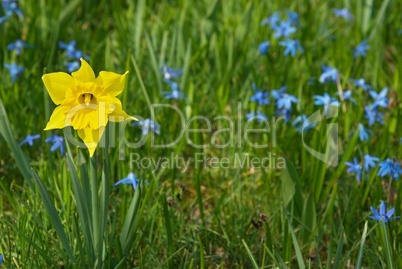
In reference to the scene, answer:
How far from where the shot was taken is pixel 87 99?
170cm

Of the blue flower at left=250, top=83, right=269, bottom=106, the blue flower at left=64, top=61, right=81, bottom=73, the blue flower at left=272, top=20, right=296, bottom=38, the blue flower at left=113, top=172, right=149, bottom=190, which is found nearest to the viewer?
the blue flower at left=113, top=172, right=149, bottom=190

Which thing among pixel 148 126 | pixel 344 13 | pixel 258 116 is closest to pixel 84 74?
pixel 148 126

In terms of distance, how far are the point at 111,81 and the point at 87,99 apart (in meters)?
0.08

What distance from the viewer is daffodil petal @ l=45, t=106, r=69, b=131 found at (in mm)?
1710

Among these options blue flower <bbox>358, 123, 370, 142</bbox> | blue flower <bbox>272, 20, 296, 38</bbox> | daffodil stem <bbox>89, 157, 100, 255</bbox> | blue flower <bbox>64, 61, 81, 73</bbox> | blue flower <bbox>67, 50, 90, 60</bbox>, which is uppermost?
blue flower <bbox>272, 20, 296, 38</bbox>

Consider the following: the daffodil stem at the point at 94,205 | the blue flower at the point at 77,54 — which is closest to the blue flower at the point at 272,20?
the blue flower at the point at 77,54

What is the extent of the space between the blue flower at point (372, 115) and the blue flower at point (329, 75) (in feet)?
0.69

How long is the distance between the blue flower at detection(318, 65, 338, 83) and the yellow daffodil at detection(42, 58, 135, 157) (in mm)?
1443

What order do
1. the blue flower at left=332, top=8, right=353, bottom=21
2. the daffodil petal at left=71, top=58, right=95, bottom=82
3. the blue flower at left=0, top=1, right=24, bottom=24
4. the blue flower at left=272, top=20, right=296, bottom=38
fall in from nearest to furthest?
1. the daffodil petal at left=71, top=58, right=95, bottom=82
2. the blue flower at left=272, top=20, right=296, bottom=38
3. the blue flower at left=0, top=1, right=24, bottom=24
4. the blue flower at left=332, top=8, right=353, bottom=21

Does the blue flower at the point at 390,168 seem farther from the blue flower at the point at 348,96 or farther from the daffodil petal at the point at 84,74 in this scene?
the daffodil petal at the point at 84,74

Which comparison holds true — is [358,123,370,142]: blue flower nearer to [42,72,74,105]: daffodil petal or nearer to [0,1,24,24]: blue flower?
[42,72,74,105]: daffodil petal

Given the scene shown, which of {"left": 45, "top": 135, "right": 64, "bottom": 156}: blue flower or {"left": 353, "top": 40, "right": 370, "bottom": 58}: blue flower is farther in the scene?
{"left": 353, "top": 40, "right": 370, "bottom": 58}: blue flower

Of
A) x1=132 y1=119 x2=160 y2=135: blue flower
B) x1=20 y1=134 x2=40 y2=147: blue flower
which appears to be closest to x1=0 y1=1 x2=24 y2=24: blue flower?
x1=20 y1=134 x2=40 y2=147: blue flower

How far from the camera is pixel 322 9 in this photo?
147 inches
